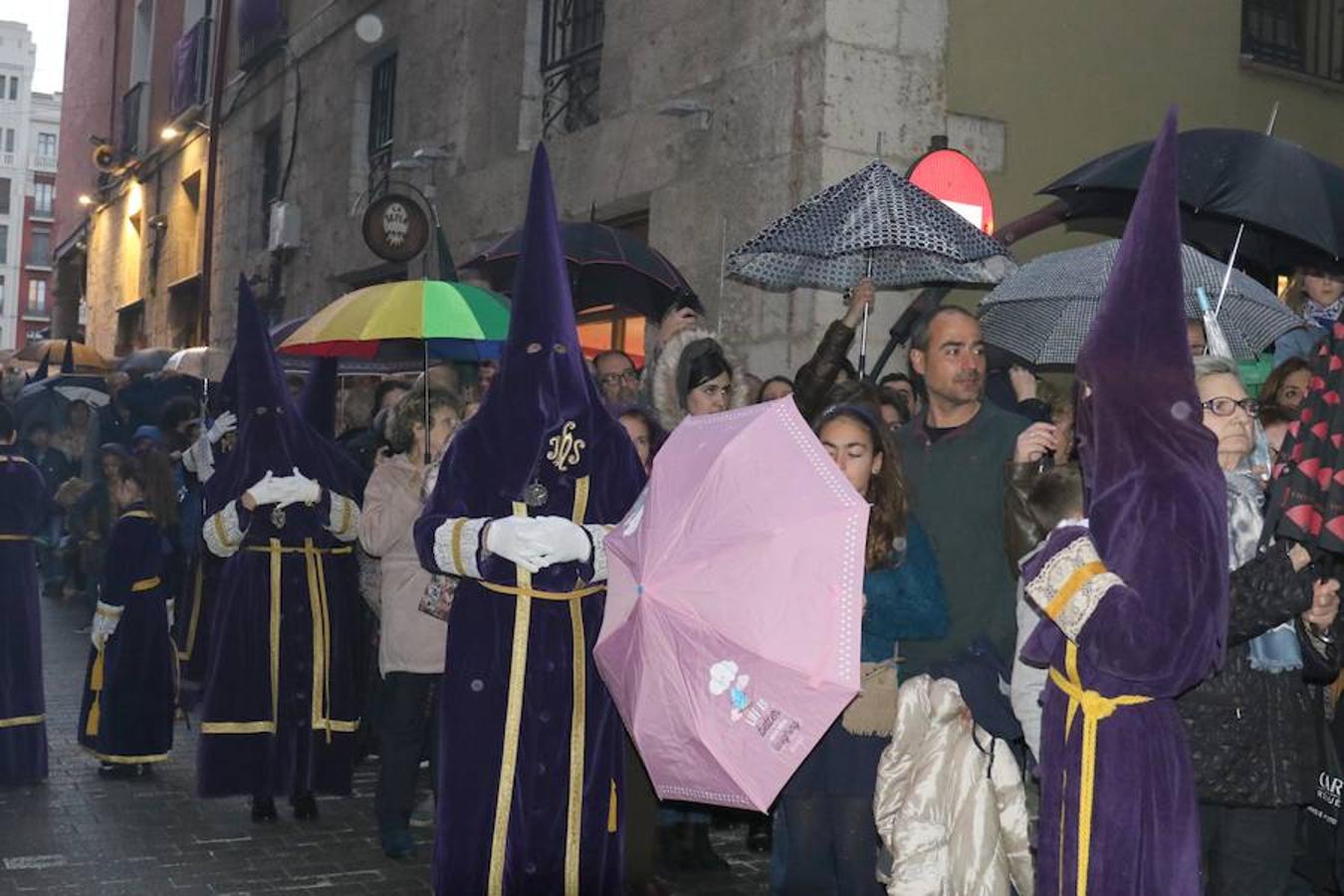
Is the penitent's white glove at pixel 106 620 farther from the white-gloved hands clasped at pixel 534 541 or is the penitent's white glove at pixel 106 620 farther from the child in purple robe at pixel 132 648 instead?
the white-gloved hands clasped at pixel 534 541

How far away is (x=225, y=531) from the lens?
7543 millimetres

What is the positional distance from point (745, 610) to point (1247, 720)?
1.38 meters

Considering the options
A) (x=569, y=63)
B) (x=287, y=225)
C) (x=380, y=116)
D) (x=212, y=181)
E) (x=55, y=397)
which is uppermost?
(x=212, y=181)

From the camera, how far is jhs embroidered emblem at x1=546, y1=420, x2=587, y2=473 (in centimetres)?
539

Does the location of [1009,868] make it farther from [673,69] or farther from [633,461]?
[673,69]

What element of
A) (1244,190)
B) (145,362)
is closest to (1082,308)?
(1244,190)

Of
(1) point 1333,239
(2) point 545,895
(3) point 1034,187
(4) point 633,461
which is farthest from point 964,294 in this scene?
(2) point 545,895

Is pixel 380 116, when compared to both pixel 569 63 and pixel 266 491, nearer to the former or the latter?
pixel 569 63

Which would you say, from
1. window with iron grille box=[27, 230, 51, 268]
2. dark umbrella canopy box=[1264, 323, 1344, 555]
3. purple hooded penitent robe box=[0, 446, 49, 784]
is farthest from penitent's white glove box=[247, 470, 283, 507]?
window with iron grille box=[27, 230, 51, 268]

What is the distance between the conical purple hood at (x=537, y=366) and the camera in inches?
208

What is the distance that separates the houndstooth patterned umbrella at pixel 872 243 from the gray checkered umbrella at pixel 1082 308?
0.92ft

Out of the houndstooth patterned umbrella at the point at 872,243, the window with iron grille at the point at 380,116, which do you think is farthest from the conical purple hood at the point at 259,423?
the window with iron grille at the point at 380,116

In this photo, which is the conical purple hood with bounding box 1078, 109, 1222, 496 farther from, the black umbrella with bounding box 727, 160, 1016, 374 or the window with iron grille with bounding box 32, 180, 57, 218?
the window with iron grille with bounding box 32, 180, 57, 218

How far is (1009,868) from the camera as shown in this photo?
4.96 metres
